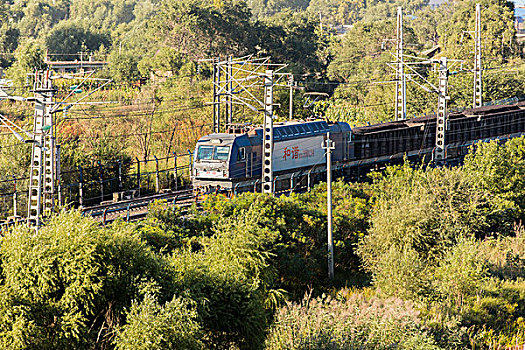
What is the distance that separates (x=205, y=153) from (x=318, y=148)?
→ 26.1 ft

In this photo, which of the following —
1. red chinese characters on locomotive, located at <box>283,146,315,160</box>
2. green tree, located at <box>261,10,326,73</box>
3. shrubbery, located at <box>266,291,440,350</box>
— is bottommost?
shrubbery, located at <box>266,291,440,350</box>

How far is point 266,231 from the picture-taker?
79.9ft

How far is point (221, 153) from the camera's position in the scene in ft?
118

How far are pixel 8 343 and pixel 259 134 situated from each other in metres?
25.3

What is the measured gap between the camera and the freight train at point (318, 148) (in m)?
36.3

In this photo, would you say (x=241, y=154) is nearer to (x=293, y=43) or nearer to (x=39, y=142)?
(x=39, y=142)

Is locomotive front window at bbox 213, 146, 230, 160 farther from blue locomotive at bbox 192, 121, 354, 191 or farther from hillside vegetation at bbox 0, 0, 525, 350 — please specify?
hillside vegetation at bbox 0, 0, 525, 350

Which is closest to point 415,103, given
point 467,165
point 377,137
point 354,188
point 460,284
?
point 377,137

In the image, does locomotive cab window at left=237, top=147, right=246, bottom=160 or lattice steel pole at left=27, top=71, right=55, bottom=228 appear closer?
lattice steel pole at left=27, top=71, right=55, bottom=228

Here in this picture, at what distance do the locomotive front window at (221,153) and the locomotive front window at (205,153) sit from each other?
0.33 m

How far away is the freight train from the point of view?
119 ft

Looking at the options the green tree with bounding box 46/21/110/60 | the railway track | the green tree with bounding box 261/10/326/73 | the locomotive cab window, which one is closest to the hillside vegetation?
the railway track

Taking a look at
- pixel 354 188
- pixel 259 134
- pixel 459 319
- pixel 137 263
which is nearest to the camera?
pixel 137 263

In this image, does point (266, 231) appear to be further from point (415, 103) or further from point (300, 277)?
point (415, 103)
